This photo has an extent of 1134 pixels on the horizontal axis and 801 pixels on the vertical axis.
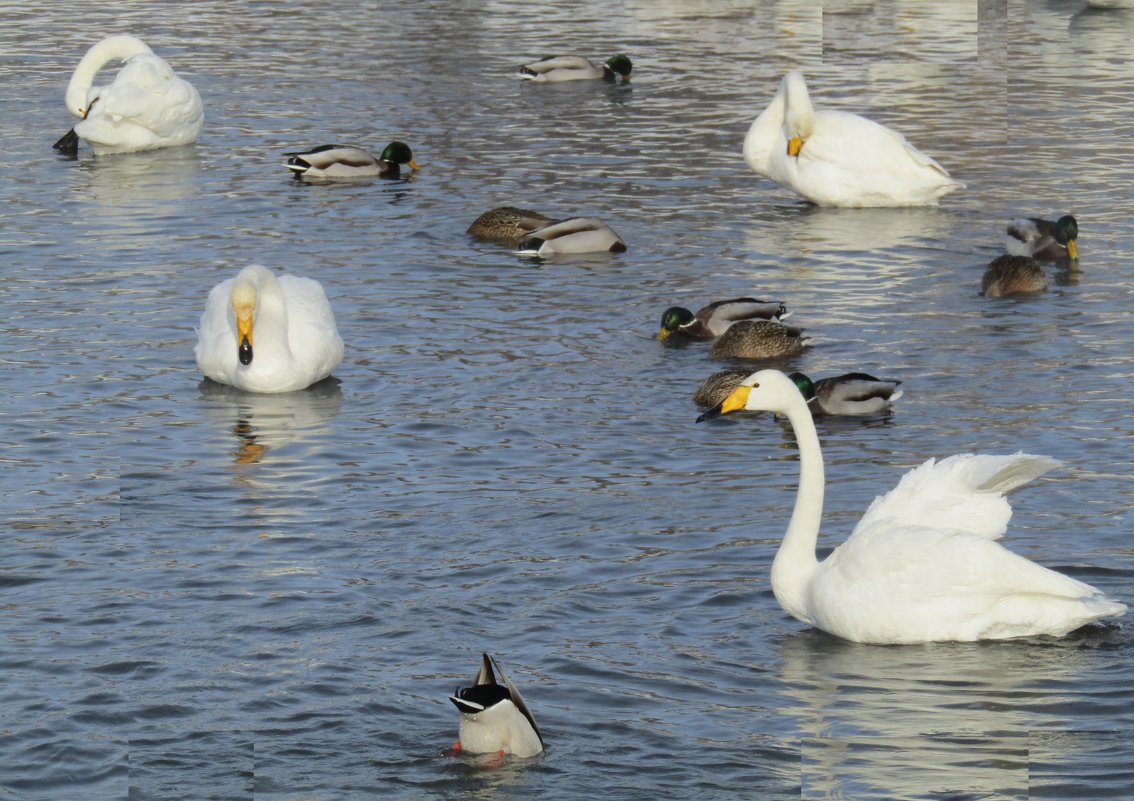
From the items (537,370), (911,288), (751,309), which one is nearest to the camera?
(537,370)

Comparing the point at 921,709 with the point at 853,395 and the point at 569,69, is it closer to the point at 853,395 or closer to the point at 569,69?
the point at 853,395

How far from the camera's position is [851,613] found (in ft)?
32.8

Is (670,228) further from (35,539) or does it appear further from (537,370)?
(35,539)

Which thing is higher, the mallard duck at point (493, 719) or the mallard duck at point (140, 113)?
the mallard duck at point (493, 719)

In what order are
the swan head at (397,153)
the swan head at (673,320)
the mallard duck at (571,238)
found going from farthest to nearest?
the swan head at (397,153) < the mallard duck at (571,238) < the swan head at (673,320)

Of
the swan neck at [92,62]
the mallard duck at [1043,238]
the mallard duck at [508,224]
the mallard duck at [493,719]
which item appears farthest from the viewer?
the swan neck at [92,62]

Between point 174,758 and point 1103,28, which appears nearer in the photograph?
point 174,758

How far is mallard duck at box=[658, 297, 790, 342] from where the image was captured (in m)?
16.1

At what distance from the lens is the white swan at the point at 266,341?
48.4ft

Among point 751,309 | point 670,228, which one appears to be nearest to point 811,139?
point 670,228

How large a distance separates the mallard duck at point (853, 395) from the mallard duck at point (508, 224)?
226 inches

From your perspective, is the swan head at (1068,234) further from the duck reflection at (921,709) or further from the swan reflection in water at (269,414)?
the duck reflection at (921,709)

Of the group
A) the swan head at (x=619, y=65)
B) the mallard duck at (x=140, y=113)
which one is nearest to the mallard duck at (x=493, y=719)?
the mallard duck at (x=140, y=113)

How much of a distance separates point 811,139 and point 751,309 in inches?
223
